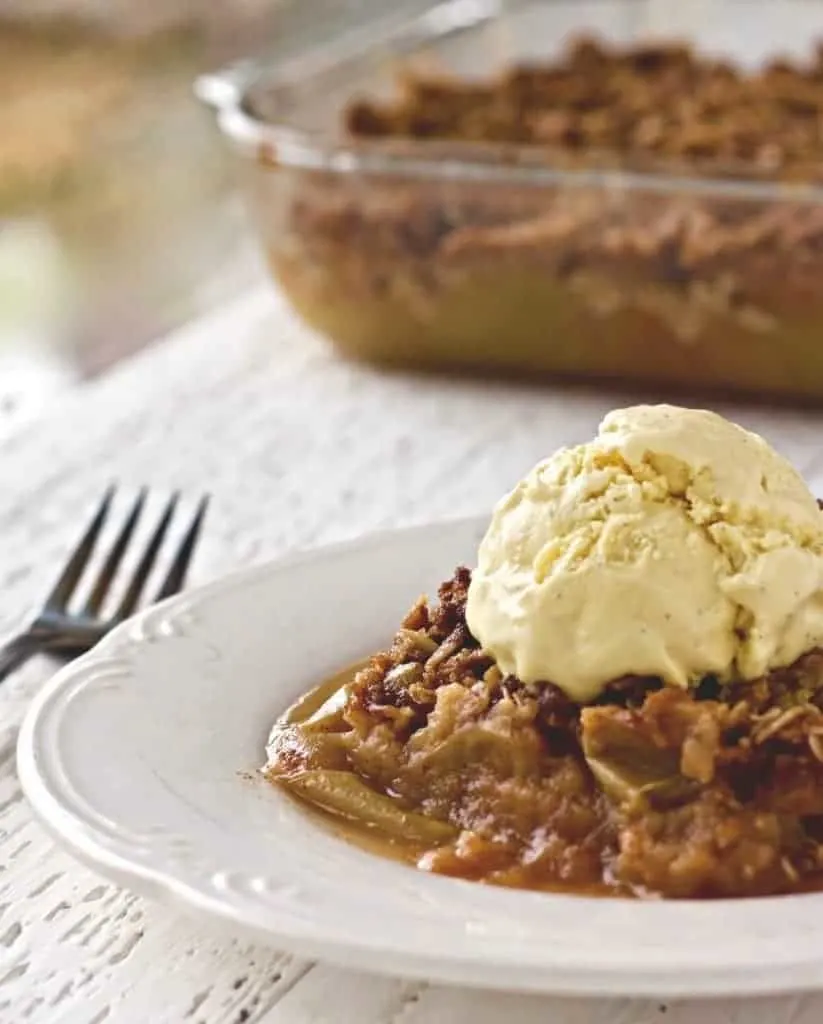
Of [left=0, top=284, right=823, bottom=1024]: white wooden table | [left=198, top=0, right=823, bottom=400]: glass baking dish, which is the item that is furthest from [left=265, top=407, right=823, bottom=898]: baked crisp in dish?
[left=198, top=0, right=823, bottom=400]: glass baking dish

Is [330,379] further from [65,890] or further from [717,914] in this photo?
[717,914]

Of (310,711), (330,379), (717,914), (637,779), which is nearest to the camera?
(717,914)

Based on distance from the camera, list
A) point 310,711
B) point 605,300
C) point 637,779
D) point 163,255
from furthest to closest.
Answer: point 163,255 < point 605,300 < point 310,711 < point 637,779

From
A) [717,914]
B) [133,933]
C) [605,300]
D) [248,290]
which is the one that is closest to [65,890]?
[133,933]

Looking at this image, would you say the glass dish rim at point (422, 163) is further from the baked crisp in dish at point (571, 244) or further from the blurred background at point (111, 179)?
the blurred background at point (111, 179)

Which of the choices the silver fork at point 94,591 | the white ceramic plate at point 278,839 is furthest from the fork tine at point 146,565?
the white ceramic plate at point 278,839

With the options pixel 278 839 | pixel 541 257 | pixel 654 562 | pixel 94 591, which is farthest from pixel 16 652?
pixel 541 257

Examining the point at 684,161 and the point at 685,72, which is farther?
the point at 685,72
